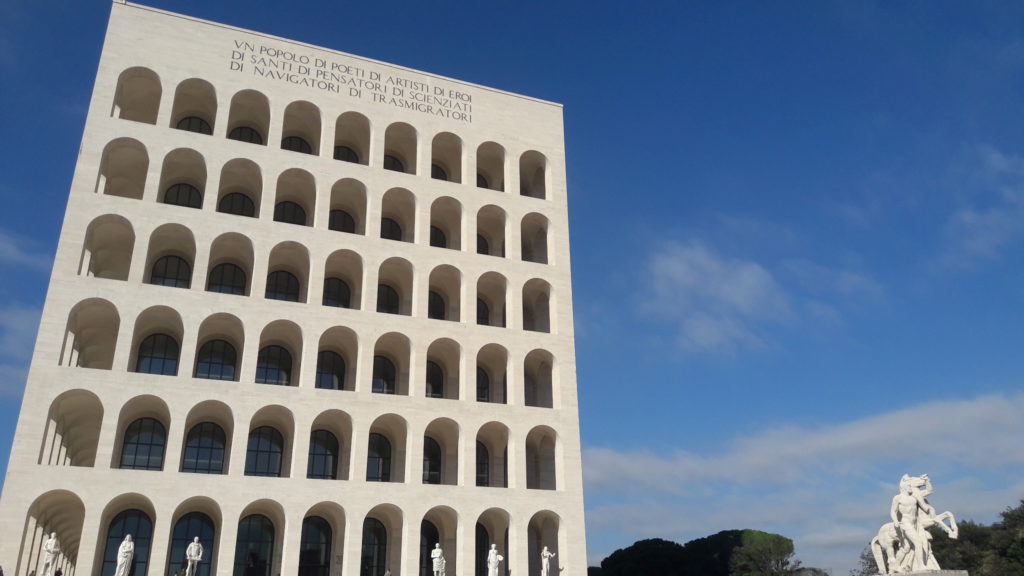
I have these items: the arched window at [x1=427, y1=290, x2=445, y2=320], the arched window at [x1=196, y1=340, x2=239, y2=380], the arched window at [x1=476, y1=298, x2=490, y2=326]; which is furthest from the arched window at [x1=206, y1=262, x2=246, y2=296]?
the arched window at [x1=476, y1=298, x2=490, y2=326]

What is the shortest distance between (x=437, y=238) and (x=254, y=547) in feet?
57.0

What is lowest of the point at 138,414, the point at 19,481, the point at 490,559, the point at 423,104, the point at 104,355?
the point at 490,559

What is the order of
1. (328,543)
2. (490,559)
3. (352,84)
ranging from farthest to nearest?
(352,84) → (328,543) → (490,559)

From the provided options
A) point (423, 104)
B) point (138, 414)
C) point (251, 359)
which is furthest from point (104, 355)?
point (423, 104)

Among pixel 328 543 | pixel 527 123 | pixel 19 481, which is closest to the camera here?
pixel 19 481

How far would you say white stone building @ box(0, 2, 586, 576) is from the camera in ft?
104

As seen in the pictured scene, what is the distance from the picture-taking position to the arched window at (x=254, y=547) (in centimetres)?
3303

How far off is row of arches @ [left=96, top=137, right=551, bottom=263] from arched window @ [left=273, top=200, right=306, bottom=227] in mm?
48

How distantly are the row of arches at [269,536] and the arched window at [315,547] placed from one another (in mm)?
41

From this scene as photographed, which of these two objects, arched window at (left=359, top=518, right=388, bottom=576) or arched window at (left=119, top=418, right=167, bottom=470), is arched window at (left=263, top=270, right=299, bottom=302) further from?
arched window at (left=359, top=518, right=388, bottom=576)

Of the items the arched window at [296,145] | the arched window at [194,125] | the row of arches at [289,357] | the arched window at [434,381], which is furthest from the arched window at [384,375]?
the arched window at [194,125]

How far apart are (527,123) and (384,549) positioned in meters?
22.4

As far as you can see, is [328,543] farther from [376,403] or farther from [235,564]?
[376,403]

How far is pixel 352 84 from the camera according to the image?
133 feet
